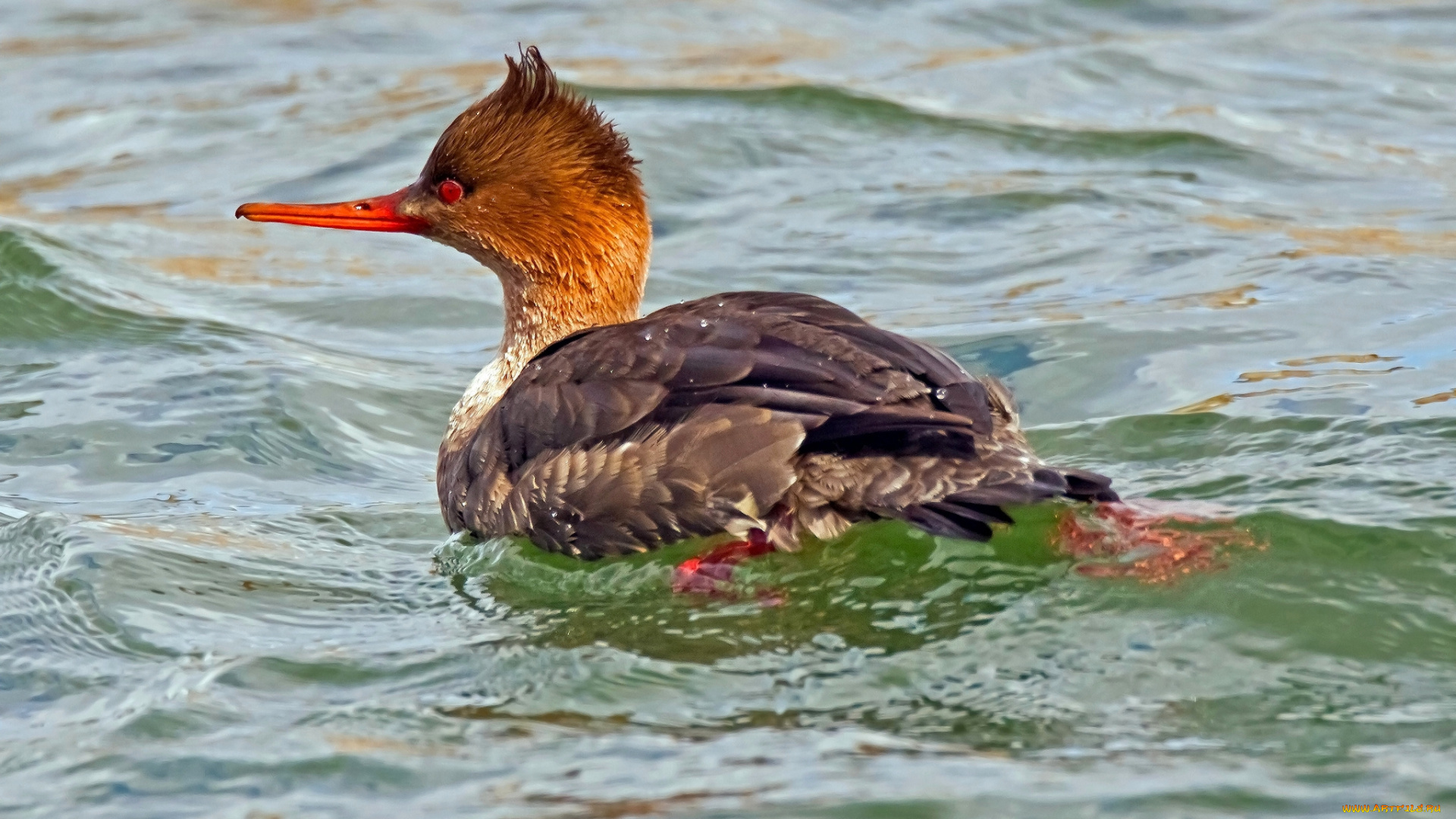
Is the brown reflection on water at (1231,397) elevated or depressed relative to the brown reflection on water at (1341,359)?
depressed

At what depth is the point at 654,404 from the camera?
16.5 ft

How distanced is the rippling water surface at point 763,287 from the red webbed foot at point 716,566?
0.23 ft

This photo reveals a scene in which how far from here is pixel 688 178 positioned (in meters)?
10.1

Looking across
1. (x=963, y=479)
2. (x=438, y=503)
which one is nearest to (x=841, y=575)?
(x=963, y=479)

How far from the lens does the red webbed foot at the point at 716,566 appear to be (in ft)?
16.4

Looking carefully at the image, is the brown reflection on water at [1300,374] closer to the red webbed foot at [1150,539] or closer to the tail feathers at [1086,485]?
the red webbed foot at [1150,539]

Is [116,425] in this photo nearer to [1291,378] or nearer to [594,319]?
[594,319]

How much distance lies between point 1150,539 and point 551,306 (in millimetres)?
2247

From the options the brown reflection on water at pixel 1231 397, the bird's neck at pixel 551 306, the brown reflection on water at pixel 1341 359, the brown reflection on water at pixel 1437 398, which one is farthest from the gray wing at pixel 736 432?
the brown reflection on water at pixel 1341 359

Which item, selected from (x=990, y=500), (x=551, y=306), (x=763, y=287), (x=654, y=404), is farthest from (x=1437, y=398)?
(x=763, y=287)

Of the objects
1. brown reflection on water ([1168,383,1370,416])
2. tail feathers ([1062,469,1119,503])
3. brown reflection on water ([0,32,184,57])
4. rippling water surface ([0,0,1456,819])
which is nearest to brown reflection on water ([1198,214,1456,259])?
rippling water surface ([0,0,1456,819])

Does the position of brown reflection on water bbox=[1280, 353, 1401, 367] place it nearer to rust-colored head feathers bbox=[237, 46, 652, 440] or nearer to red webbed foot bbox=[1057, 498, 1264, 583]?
red webbed foot bbox=[1057, 498, 1264, 583]

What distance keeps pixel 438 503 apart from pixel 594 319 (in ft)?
2.88

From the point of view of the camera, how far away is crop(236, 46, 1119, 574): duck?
15.7 feet
